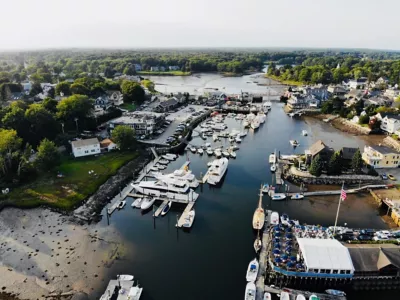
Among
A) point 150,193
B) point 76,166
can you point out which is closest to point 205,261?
point 150,193

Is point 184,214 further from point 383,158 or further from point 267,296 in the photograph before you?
point 383,158

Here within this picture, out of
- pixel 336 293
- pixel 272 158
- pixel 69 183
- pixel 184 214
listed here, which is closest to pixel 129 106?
pixel 69 183

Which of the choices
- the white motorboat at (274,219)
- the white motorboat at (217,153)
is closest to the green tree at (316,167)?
the white motorboat at (274,219)

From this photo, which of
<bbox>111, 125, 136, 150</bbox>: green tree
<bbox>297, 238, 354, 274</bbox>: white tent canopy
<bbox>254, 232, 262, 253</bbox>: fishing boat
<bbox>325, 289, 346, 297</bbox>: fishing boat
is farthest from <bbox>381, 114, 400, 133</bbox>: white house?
<bbox>111, 125, 136, 150</bbox>: green tree

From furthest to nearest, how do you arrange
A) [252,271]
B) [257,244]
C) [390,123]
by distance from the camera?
[390,123] < [257,244] < [252,271]

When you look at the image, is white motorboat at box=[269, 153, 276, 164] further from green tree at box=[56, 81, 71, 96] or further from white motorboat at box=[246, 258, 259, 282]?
green tree at box=[56, 81, 71, 96]

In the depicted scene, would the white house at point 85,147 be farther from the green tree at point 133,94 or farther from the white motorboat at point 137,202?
the green tree at point 133,94
